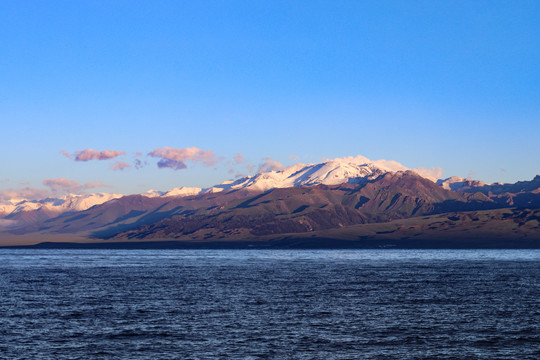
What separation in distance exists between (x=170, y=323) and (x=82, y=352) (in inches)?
578

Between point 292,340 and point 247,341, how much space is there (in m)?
3.57

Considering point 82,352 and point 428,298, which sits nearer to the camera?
point 82,352

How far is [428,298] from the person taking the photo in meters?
86.6

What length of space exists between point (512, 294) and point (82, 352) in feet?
212

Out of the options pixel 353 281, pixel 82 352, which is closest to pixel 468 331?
pixel 82 352

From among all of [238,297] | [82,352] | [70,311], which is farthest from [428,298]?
[82,352]

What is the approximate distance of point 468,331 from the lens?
58.5 metres

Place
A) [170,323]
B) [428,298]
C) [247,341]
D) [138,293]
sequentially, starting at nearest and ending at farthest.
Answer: [247,341] → [170,323] → [428,298] → [138,293]

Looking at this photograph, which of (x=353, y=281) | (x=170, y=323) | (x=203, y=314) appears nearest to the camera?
(x=170, y=323)

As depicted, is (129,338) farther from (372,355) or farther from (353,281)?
(353,281)

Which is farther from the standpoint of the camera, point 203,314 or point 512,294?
point 512,294

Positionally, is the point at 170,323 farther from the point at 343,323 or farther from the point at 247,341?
the point at 343,323

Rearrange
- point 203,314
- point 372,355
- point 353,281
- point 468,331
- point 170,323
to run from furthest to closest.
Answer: point 353,281, point 203,314, point 170,323, point 468,331, point 372,355

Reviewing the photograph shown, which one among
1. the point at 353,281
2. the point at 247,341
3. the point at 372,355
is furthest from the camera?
the point at 353,281
